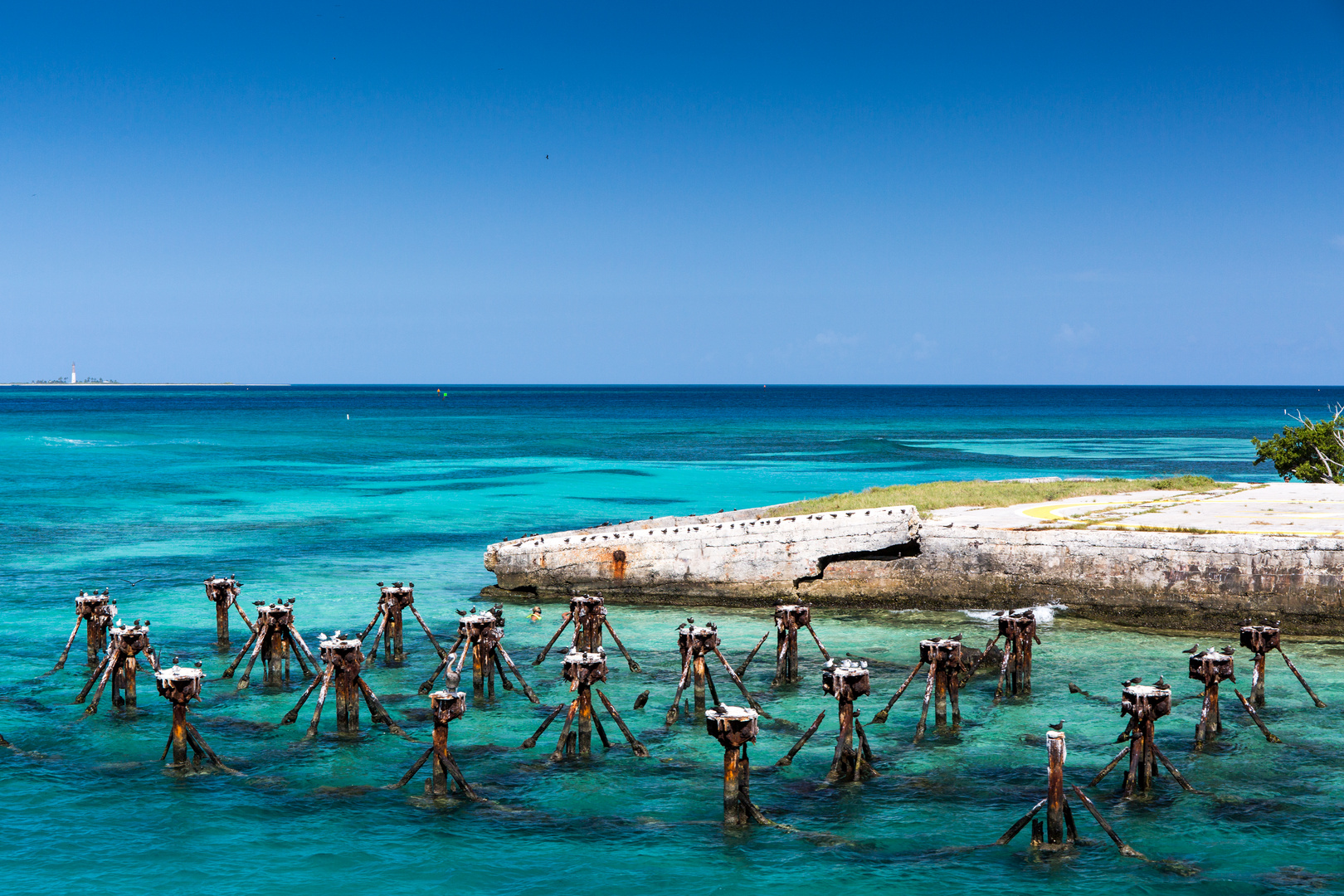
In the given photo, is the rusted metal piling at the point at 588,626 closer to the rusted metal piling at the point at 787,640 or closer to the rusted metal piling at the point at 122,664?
the rusted metal piling at the point at 787,640

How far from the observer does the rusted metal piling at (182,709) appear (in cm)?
1378

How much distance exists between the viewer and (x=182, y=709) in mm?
14312

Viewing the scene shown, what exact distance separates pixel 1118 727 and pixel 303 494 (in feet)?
134

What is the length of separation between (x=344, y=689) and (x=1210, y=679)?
1132 centimetres

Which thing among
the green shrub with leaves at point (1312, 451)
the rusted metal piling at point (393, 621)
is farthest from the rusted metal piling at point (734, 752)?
the green shrub with leaves at point (1312, 451)

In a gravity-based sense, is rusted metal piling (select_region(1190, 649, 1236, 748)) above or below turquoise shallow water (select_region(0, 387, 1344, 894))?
above

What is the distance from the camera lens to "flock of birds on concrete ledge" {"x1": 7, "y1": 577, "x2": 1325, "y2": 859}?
12.8 meters

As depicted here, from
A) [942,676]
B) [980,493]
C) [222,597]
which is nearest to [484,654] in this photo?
[222,597]

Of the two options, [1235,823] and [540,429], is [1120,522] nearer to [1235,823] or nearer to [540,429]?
[1235,823]

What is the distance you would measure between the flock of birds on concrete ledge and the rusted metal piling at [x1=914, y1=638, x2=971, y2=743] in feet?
0.08

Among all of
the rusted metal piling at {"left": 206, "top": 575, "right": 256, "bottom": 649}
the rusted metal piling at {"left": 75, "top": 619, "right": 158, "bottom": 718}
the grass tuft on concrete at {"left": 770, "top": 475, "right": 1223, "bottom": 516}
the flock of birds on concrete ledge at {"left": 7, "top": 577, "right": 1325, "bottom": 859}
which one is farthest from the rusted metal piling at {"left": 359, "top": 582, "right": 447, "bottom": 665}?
the grass tuft on concrete at {"left": 770, "top": 475, "right": 1223, "bottom": 516}

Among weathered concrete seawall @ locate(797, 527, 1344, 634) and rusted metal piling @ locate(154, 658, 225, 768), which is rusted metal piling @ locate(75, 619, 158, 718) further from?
weathered concrete seawall @ locate(797, 527, 1344, 634)

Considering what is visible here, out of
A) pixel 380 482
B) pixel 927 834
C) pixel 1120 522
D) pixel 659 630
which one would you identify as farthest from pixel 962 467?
pixel 927 834

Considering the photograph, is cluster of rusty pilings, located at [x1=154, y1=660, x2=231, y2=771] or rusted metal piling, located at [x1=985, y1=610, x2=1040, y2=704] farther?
rusted metal piling, located at [x1=985, y1=610, x2=1040, y2=704]
